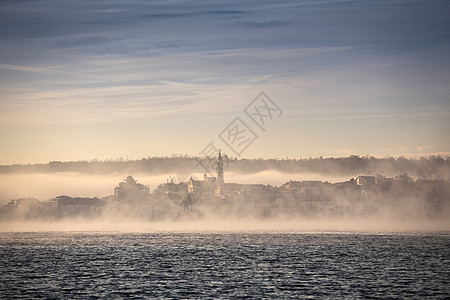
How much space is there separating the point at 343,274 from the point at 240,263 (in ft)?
82.8

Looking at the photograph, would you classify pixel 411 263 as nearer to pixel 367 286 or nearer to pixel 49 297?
pixel 367 286

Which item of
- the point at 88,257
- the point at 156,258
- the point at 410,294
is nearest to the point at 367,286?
the point at 410,294

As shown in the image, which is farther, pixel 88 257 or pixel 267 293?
pixel 88 257

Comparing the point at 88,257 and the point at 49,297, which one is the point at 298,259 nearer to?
the point at 88,257

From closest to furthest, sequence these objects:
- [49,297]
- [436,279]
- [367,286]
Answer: [49,297] < [367,286] < [436,279]

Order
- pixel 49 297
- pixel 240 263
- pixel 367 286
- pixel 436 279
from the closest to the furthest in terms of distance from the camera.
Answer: pixel 49 297, pixel 367 286, pixel 436 279, pixel 240 263

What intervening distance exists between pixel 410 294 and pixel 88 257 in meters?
82.6

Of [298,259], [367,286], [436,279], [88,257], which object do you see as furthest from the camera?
[88,257]

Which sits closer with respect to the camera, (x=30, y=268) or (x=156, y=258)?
(x=30, y=268)

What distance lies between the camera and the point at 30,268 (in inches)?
4193

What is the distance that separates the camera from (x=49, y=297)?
230ft

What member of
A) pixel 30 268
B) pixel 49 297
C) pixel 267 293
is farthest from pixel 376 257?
pixel 49 297

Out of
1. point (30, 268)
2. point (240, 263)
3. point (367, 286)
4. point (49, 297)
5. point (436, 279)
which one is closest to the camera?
point (49, 297)

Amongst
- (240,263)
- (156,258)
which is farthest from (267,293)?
(156,258)
